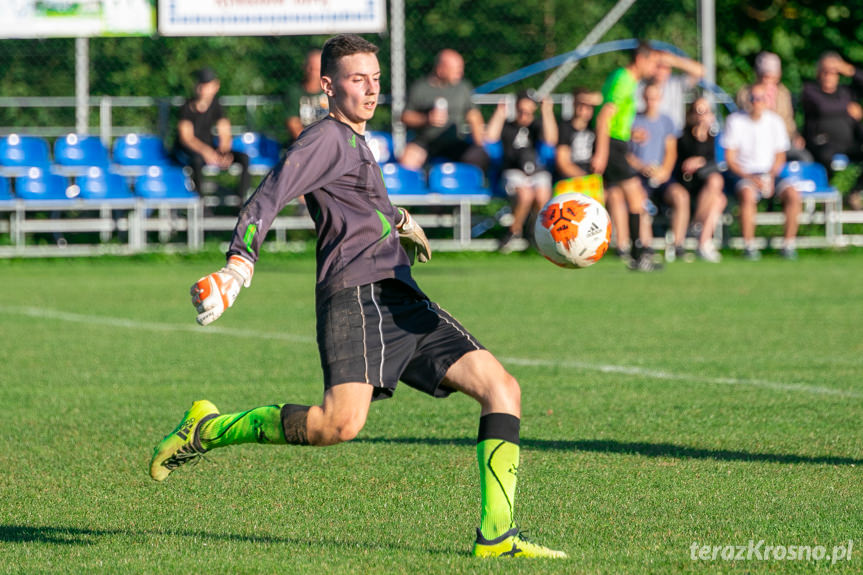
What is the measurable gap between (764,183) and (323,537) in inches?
566

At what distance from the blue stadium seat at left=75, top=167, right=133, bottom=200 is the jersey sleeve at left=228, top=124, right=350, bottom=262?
14.2m

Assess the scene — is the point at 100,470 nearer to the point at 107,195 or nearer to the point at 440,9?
the point at 107,195

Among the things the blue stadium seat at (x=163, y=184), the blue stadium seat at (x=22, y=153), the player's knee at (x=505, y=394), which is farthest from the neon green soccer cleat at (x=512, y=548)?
the blue stadium seat at (x=22, y=153)

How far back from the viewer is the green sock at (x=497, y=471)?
4254 millimetres

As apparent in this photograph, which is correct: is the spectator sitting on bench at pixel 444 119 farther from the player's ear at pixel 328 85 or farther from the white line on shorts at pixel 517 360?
the player's ear at pixel 328 85

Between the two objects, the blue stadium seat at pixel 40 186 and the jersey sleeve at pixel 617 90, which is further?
the blue stadium seat at pixel 40 186

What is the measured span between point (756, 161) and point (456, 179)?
12.8ft

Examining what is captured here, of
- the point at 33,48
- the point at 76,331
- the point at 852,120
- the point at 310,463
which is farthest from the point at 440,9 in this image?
the point at 310,463

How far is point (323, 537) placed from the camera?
4508 millimetres

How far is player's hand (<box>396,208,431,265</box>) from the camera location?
481cm

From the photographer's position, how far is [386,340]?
4426mm

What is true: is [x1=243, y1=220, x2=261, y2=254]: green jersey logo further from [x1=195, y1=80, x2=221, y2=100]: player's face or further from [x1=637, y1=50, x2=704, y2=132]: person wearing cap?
[x1=637, y1=50, x2=704, y2=132]: person wearing cap

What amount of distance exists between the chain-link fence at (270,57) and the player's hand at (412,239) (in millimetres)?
14618

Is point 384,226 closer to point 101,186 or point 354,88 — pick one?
point 354,88
